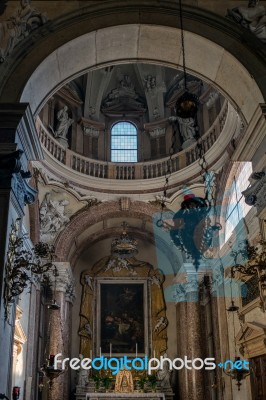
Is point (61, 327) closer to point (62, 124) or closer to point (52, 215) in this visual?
point (52, 215)

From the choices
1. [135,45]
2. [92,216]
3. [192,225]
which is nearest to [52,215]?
[92,216]

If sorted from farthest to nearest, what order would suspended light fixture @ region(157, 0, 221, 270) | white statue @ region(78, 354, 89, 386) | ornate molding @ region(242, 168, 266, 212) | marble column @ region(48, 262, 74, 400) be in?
1. white statue @ region(78, 354, 89, 386)
2. marble column @ region(48, 262, 74, 400)
3. ornate molding @ region(242, 168, 266, 212)
4. suspended light fixture @ region(157, 0, 221, 270)

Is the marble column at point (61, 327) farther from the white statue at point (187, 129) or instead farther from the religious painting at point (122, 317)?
the white statue at point (187, 129)

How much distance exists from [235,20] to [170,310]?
12737mm

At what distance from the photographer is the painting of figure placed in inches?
683

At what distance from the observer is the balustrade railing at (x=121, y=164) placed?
48.8 feet

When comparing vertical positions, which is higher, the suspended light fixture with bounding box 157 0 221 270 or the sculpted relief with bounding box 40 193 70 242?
the sculpted relief with bounding box 40 193 70 242

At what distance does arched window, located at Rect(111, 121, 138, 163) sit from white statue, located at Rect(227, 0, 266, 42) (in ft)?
34.8

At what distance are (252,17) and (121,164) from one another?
32.9 feet

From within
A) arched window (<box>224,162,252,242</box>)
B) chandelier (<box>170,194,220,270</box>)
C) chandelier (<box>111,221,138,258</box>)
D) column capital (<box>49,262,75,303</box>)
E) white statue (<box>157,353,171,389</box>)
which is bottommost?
white statue (<box>157,353,171,389</box>)

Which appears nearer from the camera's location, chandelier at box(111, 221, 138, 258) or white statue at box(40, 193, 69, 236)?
white statue at box(40, 193, 69, 236)

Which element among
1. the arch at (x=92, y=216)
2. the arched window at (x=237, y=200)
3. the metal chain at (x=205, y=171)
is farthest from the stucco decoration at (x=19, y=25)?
the arch at (x=92, y=216)

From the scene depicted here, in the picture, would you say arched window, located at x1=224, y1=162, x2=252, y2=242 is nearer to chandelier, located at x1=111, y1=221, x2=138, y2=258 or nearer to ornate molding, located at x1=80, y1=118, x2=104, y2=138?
chandelier, located at x1=111, y1=221, x2=138, y2=258

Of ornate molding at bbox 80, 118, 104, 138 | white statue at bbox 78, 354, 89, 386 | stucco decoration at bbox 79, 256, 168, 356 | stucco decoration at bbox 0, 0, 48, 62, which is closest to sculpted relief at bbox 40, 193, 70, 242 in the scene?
ornate molding at bbox 80, 118, 104, 138
